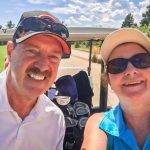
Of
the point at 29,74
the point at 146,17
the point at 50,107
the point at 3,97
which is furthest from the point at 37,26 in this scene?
the point at 146,17

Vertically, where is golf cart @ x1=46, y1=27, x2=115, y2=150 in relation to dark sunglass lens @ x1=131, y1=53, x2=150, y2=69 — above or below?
below

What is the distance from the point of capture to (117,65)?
7.99ft

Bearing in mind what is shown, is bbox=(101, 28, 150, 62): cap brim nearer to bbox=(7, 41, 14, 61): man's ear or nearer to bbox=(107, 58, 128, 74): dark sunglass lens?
bbox=(107, 58, 128, 74): dark sunglass lens

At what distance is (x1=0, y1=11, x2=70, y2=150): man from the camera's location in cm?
245

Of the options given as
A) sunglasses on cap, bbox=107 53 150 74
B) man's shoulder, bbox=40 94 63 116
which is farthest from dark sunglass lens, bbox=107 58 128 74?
man's shoulder, bbox=40 94 63 116

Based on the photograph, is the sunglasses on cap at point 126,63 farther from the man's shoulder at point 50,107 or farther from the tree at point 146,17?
the tree at point 146,17

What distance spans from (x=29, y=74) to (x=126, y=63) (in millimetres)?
658

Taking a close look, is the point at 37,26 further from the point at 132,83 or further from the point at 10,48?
the point at 132,83

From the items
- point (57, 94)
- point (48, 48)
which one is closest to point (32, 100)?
point (48, 48)

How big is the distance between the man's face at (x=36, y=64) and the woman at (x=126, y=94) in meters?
0.36

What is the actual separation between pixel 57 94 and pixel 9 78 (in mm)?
1096

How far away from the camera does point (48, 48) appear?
2469 millimetres

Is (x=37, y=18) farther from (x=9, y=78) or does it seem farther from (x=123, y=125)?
(x=123, y=125)

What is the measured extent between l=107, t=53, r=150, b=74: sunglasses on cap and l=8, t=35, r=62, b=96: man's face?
369 mm
